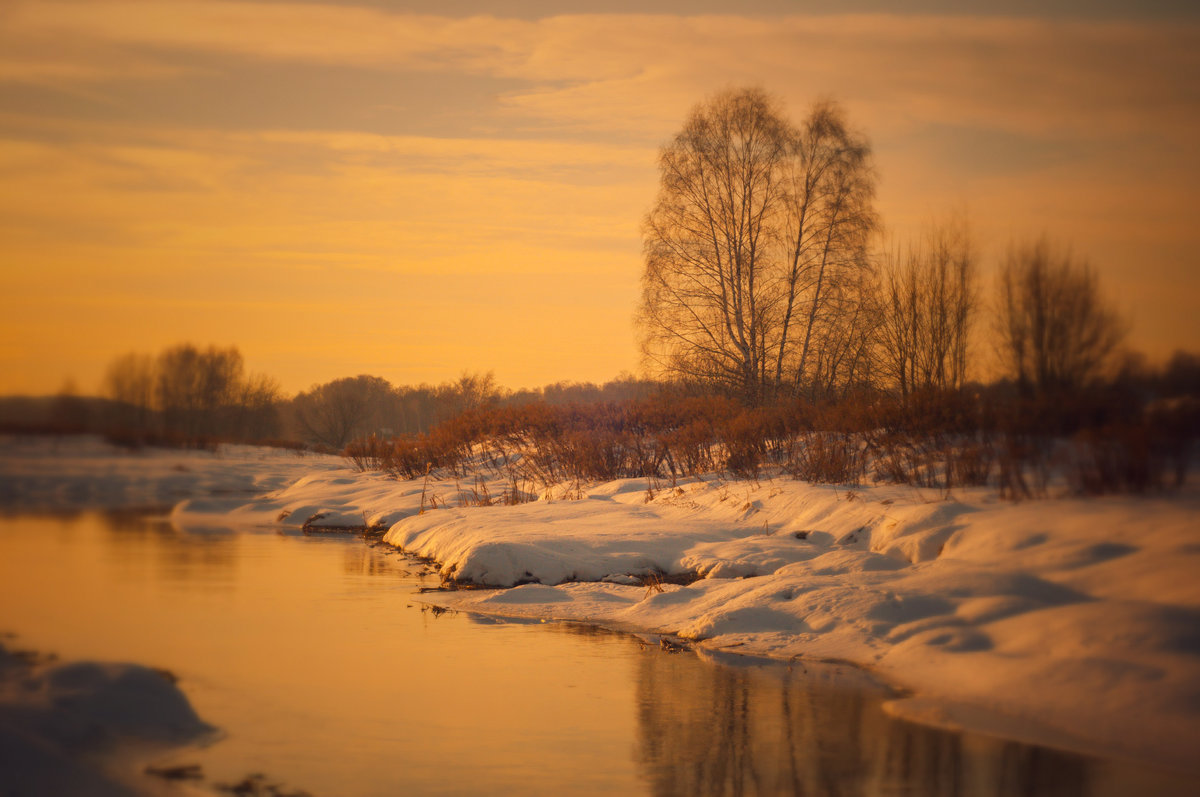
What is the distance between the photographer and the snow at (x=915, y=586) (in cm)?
540

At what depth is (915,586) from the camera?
7.47 metres

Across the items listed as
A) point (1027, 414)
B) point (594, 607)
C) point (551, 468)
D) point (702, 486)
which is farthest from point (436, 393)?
point (1027, 414)

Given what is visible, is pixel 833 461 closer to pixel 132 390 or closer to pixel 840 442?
pixel 840 442

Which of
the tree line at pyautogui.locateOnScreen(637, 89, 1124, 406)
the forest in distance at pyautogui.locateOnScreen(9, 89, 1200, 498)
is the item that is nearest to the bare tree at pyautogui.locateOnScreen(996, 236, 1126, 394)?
the forest in distance at pyautogui.locateOnScreen(9, 89, 1200, 498)

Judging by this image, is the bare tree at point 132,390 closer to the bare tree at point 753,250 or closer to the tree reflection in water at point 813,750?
the tree reflection in water at point 813,750

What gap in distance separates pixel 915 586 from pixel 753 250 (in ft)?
55.5

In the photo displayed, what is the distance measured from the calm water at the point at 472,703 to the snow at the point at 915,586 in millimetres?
451

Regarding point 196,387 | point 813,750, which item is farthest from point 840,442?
point 196,387

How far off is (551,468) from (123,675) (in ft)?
44.6

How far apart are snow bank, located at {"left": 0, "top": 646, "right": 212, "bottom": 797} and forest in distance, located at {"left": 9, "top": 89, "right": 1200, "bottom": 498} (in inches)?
59.5

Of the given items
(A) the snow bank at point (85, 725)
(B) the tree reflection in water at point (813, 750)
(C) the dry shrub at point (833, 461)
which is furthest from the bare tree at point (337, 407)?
(C) the dry shrub at point (833, 461)

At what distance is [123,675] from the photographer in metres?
5.27

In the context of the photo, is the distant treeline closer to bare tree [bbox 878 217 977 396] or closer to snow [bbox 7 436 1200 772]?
snow [bbox 7 436 1200 772]

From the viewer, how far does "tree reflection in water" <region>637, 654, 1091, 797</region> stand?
14.7 feet
